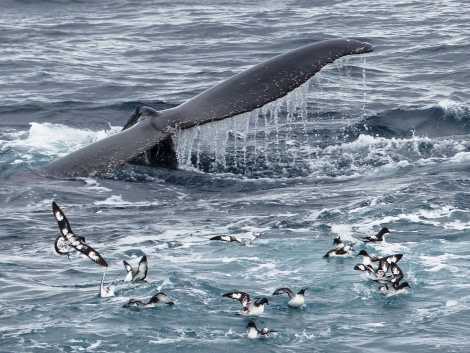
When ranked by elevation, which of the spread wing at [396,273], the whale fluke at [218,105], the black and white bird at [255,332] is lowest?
the black and white bird at [255,332]

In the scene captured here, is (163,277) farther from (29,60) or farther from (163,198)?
(29,60)

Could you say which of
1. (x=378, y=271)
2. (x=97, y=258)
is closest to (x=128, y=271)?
(x=97, y=258)

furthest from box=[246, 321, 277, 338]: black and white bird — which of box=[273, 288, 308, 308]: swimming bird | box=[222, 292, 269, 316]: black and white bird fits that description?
box=[273, 288, 308, 308]: swimming bird

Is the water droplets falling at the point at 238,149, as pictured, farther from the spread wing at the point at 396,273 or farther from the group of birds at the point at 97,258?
the spread wing at the point at 396,273

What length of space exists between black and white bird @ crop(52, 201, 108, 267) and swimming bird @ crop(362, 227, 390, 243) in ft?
8.76

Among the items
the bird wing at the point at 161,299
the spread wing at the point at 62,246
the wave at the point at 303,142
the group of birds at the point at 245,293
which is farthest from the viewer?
the wave at the point at 303,142

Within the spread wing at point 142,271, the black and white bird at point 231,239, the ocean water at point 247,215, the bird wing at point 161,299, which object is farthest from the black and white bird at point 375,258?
the spread wing at point 142,271

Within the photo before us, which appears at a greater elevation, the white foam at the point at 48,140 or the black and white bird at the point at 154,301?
the white foam at the point at 48,140

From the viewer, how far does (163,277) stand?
10.3 meters

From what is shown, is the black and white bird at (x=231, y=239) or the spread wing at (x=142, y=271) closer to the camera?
the spread wing at (x=142, y=271)

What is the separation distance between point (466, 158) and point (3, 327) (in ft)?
23.4

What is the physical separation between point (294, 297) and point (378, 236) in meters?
1.73

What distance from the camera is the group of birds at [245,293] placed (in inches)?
371

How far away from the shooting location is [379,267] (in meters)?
9.99
